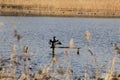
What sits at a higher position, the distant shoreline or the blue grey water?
the distant shoreline

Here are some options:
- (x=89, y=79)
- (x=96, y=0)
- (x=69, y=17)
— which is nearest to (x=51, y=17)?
(x=69, y=17)

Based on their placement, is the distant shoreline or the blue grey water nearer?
the blue grey water

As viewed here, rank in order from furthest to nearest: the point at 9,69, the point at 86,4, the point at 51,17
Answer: the point at 51,17
the point at 86,4
the point at 9,69

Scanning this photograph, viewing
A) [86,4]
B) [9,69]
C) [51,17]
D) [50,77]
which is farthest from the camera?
[51,17]

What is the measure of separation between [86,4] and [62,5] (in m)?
3.24

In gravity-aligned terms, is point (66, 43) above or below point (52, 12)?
below

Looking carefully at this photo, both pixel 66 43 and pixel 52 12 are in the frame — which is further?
pixel 52 12

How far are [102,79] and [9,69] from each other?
43.9 inches

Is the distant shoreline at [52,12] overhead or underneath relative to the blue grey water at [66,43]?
overhead

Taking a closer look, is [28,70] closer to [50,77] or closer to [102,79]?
[50,77]

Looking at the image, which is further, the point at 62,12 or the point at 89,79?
the point at 62,12

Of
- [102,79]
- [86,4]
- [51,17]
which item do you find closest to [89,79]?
[102,79]

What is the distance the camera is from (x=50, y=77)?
5477 mm

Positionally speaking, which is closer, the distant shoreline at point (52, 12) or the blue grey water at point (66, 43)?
the blue grey water at point (66, 43)
